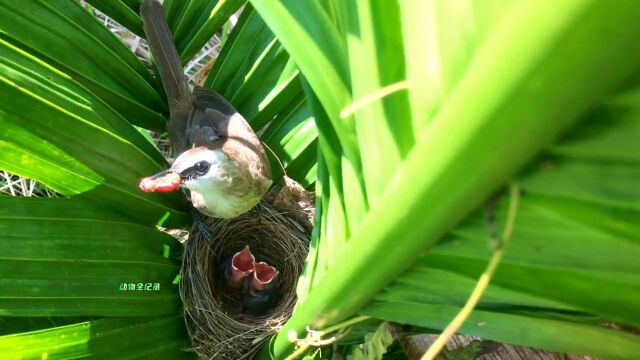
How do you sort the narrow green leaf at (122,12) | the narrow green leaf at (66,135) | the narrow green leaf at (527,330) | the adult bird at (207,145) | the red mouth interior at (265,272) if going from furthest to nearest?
the red mouth interior at (265,272) < the adult bird at (207,145) < the narrow green leaf at (122,12) < the narrow green leaf at (66,135) < the narrow green leaf at (527,330)

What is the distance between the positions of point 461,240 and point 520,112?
0.58 ft

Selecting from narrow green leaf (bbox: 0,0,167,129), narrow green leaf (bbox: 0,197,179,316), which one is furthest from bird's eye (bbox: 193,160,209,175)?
narrow green leaf (bbox: 0,197,179,316)

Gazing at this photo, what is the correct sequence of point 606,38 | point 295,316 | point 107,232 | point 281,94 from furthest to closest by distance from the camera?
point 281,94 → point 107,232 → point 295,316 → point 606,38

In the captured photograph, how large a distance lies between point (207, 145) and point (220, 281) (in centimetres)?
48

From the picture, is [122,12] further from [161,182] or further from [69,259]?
[69,259]

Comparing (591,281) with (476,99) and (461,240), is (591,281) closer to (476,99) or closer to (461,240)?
(461,240)

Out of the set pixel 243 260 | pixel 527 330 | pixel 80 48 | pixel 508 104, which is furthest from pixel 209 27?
pixel 508 104

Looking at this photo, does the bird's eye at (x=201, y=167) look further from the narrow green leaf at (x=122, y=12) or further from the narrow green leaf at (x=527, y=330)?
the narrow green leaf at (x=527, y=330)

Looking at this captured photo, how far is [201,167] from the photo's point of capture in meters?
1.52

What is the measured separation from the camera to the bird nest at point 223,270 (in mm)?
1498

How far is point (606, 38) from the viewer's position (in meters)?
0.33

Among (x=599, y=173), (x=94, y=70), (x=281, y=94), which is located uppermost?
(x=281, y=94)

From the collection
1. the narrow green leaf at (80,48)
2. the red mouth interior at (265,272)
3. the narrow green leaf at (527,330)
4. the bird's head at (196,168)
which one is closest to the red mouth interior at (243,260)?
the red mouth interior at (265,272)

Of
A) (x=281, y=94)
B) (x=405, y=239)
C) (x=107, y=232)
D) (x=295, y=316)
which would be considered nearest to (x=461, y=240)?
(x=405, y=239)
